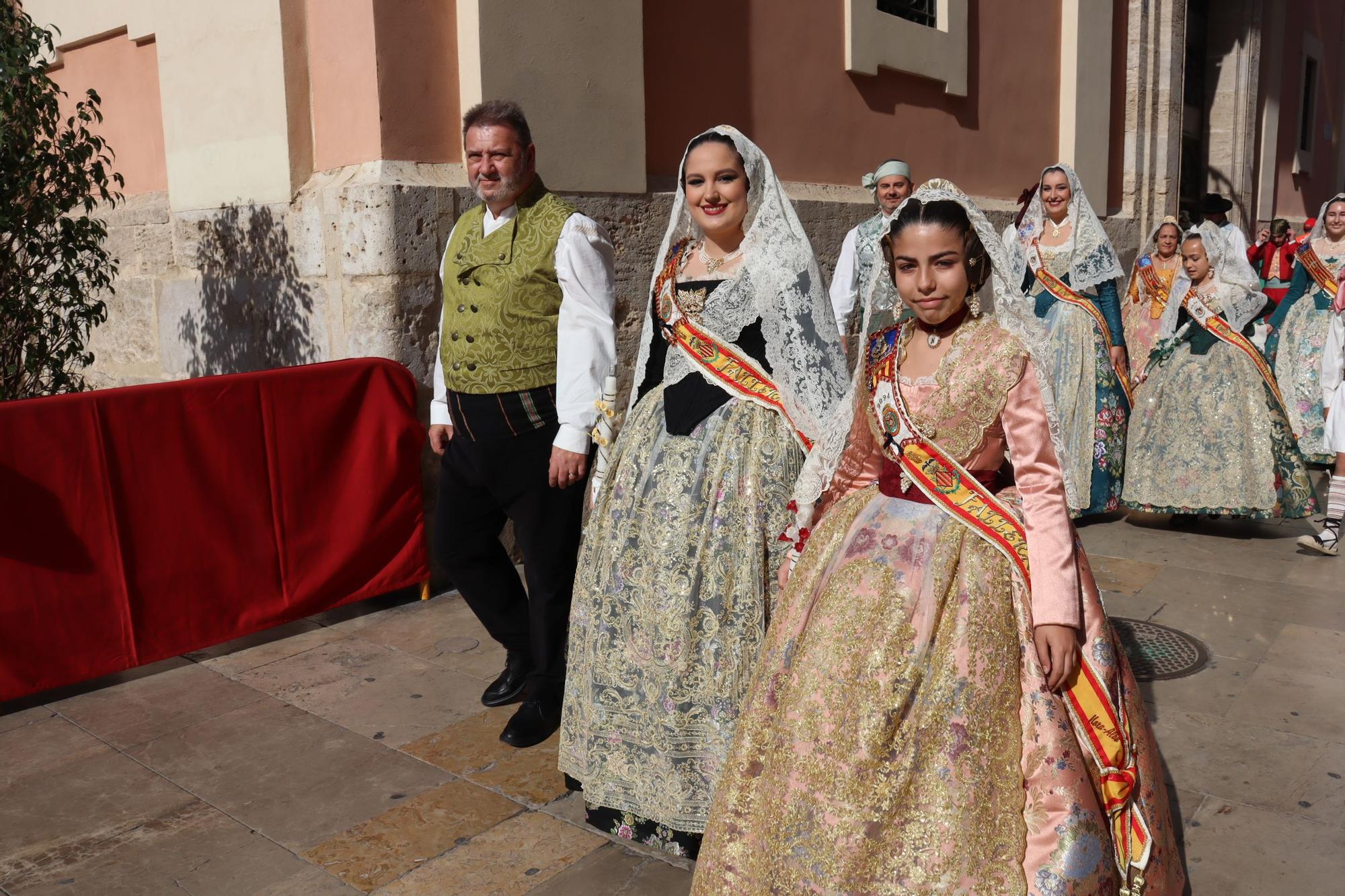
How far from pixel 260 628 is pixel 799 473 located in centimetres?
269

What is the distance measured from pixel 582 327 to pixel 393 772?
1.44 meters

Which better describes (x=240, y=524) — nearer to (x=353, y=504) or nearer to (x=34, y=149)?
(x=353, y=504)

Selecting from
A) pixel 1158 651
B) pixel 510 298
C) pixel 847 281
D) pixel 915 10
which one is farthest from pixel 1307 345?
pixel 510 298

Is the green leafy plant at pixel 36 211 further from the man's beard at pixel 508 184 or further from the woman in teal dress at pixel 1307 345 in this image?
the woman in teal dress at pixel 1307 345

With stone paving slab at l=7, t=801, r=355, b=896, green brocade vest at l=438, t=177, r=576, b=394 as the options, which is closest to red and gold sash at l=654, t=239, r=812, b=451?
green brocade vest at l=438, t=177, r=576, b=394

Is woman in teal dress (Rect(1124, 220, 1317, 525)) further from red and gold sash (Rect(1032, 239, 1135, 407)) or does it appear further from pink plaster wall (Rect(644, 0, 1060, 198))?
pink plaster wall (Rect(644, 0, 1060, 198))

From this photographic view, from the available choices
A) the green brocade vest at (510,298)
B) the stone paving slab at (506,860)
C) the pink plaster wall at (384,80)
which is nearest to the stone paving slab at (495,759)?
the stone paving slab at (506,860)

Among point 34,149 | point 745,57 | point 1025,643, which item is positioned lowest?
point 1025,643

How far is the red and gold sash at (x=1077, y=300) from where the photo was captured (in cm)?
638

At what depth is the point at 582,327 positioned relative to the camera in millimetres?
3277

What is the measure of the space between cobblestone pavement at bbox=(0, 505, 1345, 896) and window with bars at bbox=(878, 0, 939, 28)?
5.19 metres

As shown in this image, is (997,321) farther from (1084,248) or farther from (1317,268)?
(1317,268)

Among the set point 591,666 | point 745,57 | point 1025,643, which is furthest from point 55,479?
point 745,57

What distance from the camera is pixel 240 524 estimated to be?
4.35 metres
